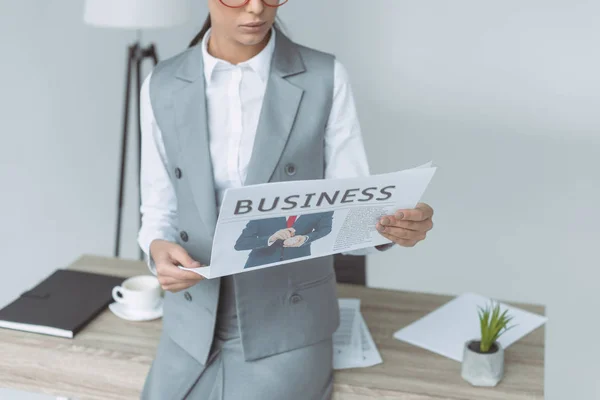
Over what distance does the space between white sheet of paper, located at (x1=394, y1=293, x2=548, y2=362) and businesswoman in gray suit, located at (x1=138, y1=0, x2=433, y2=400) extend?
10.1 inches

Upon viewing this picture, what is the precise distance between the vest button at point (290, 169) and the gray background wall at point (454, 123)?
3.73 feet

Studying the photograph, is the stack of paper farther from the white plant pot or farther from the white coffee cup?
the white coffee cup

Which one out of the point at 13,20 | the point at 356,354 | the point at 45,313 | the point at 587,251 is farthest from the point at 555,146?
the point at 13,20

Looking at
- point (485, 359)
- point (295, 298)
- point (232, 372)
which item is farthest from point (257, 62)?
point (485, 359)

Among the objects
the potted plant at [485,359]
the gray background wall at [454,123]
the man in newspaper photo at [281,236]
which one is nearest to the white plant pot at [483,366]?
the potted plant at [485,359]

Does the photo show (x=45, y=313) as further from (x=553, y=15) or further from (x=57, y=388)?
(x=553, y=15)

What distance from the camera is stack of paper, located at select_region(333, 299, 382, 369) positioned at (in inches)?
70.8

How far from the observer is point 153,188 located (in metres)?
1.79

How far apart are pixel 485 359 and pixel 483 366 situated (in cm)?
2

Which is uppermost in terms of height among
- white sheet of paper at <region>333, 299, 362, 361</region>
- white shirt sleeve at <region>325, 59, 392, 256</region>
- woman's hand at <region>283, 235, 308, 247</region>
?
white shirt sleeve at <region>325, 59, 392, 256</region>

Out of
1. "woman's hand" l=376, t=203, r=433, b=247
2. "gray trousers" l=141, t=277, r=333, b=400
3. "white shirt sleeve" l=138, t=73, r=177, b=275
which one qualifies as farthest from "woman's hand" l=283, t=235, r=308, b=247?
"white shirt sleeve" l=138, t=73, r=177, b=275

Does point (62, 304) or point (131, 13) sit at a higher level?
point (131, 13)

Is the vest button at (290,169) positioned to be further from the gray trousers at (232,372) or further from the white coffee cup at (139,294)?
the white coffee cup at (139,294)

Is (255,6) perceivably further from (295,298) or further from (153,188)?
(295,298)
